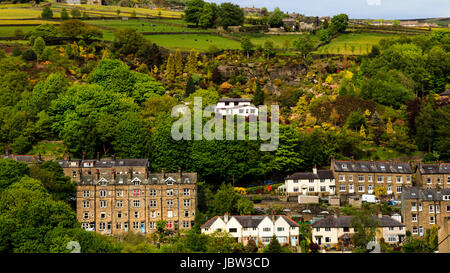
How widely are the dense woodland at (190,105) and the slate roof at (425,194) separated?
1401cm

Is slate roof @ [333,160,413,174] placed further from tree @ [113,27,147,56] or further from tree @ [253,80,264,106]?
tree @ [113,27,147,56]

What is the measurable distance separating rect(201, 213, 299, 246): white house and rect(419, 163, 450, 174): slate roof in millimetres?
20020

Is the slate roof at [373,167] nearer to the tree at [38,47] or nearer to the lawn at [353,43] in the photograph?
the lawn at [353,43]

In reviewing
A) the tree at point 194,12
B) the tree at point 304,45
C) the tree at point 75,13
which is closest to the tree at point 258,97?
the tree at point 304,45

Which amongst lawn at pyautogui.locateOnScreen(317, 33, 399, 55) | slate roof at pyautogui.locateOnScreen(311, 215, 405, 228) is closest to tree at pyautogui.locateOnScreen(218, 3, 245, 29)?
lawn at pyautogui.locateOnScreen(317, 33, 399, 55)

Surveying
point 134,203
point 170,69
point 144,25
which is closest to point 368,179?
point 134,203

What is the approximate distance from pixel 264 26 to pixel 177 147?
199 ft

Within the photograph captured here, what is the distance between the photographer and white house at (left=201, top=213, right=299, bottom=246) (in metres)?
55.0

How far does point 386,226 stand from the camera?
5506 cm

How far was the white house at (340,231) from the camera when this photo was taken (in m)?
54.6

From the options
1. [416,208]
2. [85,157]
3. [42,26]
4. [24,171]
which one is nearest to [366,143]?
[416,208]

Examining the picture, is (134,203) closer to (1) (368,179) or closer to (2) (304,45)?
(1) (368,179)

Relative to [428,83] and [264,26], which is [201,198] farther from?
[264,26]

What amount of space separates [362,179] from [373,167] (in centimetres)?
184
